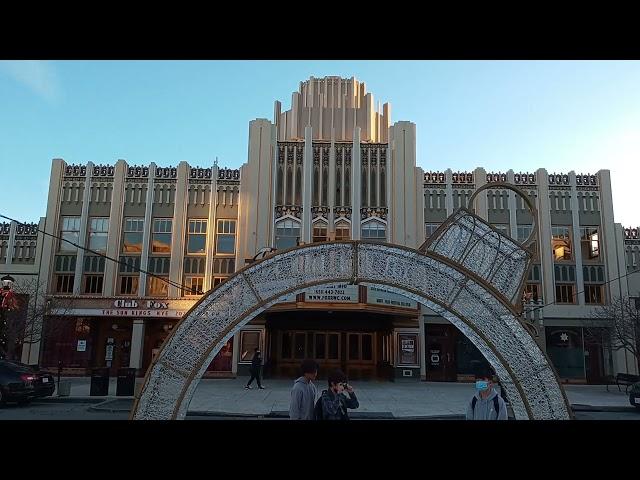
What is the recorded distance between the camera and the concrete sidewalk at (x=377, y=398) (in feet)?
51.6

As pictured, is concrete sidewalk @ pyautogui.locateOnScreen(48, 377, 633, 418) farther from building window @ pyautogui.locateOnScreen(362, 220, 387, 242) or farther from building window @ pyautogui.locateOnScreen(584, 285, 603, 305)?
building window @ pyautogui.locateOnScreen(362, 220, 387, 242)

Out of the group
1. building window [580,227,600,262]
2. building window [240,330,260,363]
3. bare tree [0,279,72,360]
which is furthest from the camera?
building window [580,227,600,262]

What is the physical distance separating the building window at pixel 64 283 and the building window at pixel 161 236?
4.72 meters

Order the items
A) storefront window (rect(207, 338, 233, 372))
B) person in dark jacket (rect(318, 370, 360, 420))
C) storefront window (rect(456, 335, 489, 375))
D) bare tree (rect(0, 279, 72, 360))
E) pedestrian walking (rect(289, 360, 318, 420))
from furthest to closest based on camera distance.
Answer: storefront window (rect(456, 335, 489, 375)), storefront window (rect(207, 338, 233, 372)), bare tree (rect(0, 279, 72, 360)), pedestrian walking (rect(289, 360, 318, 420)), person in dark jacket (rect(318, 370, 360, 420))

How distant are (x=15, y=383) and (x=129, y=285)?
43.9 feet

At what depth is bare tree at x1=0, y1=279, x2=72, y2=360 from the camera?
21.5m

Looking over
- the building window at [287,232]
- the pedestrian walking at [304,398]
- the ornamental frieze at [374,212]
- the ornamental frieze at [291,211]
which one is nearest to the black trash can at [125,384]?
the building window at [287,232]

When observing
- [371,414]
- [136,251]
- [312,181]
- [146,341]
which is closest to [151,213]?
[136,251]

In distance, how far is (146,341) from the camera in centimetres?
2823

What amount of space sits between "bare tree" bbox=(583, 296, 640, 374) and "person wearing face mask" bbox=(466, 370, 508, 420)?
1982 centimetres

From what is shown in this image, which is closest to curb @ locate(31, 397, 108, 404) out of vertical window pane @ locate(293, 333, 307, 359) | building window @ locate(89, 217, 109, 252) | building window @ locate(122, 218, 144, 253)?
vertical window pane @ locate(293, 333, 307, 359)
